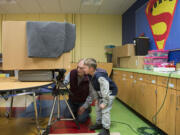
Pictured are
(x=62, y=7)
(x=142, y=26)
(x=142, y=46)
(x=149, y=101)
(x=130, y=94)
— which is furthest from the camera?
(x=62, y=7)

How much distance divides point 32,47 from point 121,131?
1.60 m

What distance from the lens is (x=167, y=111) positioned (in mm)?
1978

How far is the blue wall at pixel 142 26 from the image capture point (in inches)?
107

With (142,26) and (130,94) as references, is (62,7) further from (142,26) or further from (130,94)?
(130,94)

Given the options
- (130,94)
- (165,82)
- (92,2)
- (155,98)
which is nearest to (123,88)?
(130,94)

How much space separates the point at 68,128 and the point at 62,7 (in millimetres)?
3740

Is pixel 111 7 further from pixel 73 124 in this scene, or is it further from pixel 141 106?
pixel 73 124

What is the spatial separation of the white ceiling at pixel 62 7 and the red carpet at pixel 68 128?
10.7ft

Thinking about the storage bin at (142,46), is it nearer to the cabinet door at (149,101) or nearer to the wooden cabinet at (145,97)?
the wooden cabinet at (145,97)

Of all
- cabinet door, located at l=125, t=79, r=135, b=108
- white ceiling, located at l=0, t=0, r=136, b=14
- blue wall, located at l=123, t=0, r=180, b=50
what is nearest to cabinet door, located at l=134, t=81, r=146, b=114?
cabinet door, located at l=125, t=79, r=135, b=108

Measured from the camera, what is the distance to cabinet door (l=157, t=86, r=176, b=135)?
1.87m

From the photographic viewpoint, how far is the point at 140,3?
412cm

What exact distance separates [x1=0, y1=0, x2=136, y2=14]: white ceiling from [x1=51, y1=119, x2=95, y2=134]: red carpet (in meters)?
3.28

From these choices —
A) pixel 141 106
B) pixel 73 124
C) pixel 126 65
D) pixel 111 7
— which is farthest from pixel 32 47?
pixel 111 7
